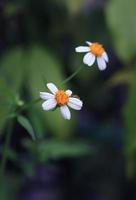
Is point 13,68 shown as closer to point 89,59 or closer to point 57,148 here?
point 57,148

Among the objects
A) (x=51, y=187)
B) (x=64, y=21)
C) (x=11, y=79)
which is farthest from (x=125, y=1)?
(x=51, y=187)

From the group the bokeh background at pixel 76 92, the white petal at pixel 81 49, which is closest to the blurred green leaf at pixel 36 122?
the bokeh background at pixel 76 92

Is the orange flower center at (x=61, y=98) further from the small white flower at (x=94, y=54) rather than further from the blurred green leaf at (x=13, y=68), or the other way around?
the blurred green leaf at (x=13, y=68)

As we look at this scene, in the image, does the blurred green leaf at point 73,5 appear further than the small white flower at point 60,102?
Yes

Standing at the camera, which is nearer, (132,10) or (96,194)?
(132,10)

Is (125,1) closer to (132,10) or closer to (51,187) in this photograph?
(132,10)

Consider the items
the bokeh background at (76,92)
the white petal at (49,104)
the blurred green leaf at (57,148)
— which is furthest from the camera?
the bokeh background at (76,92)
